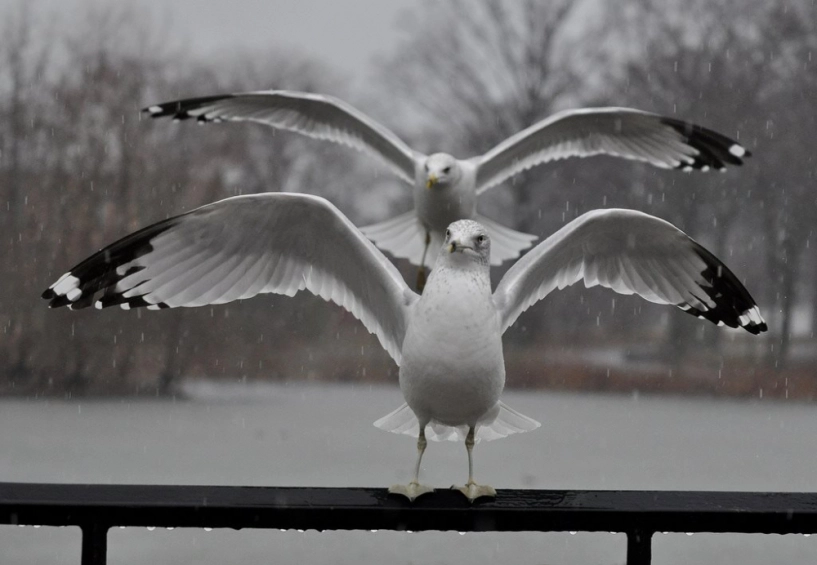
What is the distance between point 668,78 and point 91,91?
479cm

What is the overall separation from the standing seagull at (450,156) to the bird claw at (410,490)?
117 cm

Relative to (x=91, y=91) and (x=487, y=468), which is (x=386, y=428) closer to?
(x=487, y=468)

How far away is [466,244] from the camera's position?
1.53 metres

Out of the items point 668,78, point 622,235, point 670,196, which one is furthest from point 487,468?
point 622,235

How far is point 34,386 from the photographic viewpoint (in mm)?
7645

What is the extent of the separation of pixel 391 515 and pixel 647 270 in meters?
0.75

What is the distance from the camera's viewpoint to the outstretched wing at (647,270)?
1.77 metres

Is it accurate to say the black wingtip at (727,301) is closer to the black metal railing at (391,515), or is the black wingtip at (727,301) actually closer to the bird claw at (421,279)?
the black metal railing at (391,515)

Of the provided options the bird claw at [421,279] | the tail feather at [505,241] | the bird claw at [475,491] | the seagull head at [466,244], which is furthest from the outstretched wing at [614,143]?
the bird claw at [475,491]

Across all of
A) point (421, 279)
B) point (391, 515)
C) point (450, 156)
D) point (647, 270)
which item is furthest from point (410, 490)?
point (450, 156)

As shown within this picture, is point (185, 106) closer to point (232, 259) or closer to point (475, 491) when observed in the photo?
point (232, 259)

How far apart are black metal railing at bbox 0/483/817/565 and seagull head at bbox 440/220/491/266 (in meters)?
0.37

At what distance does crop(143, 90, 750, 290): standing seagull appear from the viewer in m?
2.82

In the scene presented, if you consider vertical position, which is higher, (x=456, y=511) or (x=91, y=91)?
(x=91, y=91)
